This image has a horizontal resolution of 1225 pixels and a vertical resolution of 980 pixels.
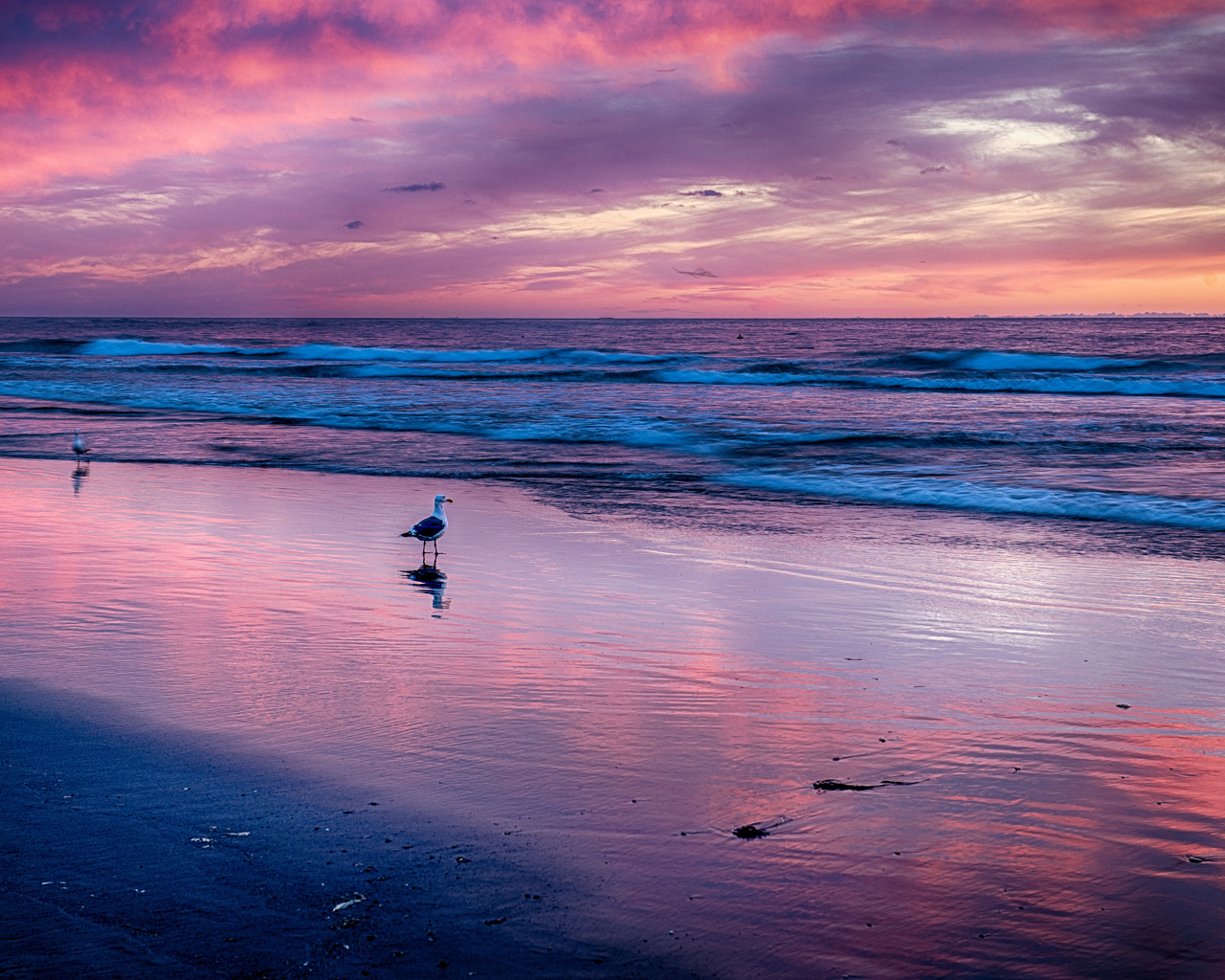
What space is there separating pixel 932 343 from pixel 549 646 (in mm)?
59068

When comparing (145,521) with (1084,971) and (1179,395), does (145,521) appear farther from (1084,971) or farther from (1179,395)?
(1179,395)

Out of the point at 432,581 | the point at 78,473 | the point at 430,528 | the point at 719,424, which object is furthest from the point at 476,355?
the point at 432,581

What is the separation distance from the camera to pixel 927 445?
17375 mm

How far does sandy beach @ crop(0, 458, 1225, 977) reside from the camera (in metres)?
2.80

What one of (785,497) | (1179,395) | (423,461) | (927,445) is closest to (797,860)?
(785,497)

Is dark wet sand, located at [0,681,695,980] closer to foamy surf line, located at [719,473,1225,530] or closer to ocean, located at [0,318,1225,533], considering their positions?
ocean, located at [0,318,1225,533]

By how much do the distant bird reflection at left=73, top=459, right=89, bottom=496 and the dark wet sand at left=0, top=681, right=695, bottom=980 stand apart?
8.88 metres

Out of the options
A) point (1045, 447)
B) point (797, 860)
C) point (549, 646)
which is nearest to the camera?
point (797, 860)

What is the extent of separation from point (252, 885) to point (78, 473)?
12.0 m

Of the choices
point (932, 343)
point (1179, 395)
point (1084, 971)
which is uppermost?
point (932, 343)

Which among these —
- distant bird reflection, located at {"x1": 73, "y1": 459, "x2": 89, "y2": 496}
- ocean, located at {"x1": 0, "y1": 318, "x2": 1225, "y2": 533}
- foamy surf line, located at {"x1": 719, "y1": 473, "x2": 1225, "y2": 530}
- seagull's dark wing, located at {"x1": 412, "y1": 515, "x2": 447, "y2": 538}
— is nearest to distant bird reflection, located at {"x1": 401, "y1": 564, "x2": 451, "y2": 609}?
seagull's dark wing, located at {"x1": 412, "y1": 515, "x2": 447, "y2": 538}

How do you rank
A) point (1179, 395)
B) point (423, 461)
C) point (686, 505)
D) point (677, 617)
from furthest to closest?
point (1179, 395), point (423, 461), point (686, 505), point (677, 617)

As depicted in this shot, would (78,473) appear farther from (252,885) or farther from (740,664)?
(252,885)

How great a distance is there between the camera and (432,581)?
750 cm
